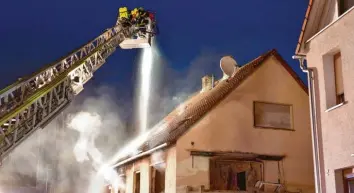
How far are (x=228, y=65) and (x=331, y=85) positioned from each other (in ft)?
23.6

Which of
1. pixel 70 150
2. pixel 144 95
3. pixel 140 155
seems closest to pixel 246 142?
pixel 140 155

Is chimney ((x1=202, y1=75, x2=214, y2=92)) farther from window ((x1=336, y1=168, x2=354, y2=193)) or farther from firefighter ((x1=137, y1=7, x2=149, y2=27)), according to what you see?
window ((x1=336, y1=168, x2=354, y2=193))

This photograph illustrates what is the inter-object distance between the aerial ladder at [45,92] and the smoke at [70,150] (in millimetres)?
7907

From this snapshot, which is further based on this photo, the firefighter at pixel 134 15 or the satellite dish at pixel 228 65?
the firefighter at pixel 134 15

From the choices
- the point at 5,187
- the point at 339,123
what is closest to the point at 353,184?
the point at 339,123

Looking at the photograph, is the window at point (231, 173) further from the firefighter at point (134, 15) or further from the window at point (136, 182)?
the firefighter at point (134, 15)

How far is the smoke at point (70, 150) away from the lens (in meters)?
23.9

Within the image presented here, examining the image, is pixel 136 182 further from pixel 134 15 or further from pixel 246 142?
pixel 134 15

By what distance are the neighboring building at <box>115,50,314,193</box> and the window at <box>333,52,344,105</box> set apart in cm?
545

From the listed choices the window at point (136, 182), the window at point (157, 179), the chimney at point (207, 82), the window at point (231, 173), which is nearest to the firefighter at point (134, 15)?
the chimney at point (207, 82)

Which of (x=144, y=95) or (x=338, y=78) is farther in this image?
(x=144, y=95)

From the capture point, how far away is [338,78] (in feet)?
33.3

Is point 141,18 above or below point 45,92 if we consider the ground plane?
above

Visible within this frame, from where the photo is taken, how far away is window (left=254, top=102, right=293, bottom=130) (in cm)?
1574
